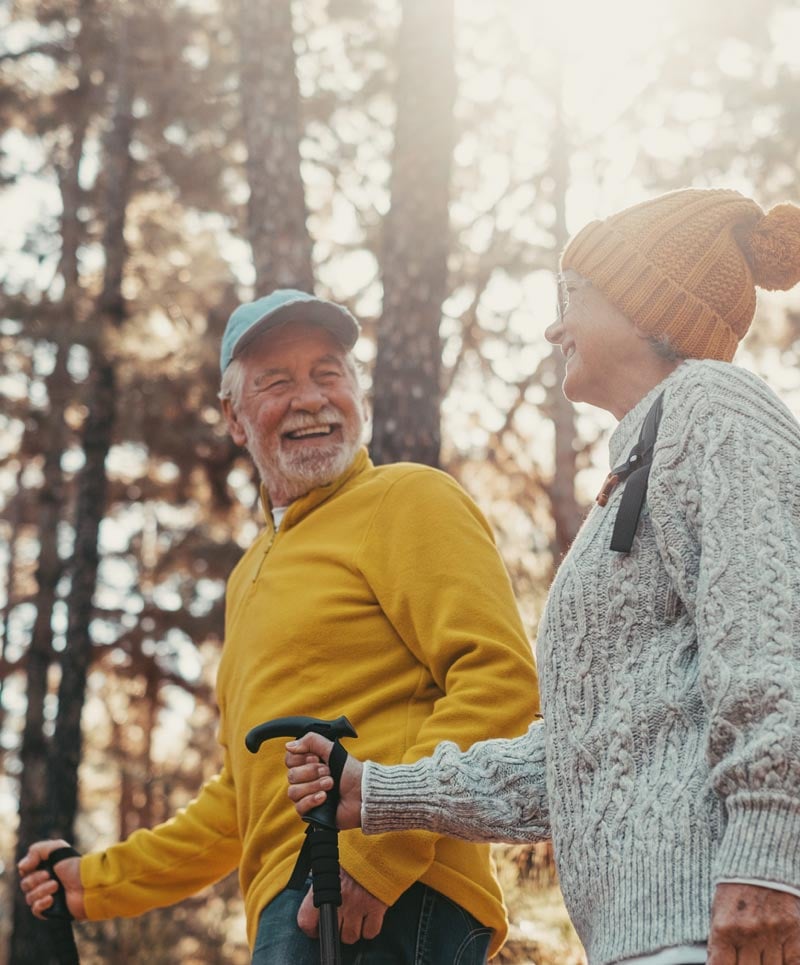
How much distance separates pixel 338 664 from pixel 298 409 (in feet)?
2.81

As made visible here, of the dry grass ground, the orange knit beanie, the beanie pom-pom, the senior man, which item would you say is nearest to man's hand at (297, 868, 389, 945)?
the senior man

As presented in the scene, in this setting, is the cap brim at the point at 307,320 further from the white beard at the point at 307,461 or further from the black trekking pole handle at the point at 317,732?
the black trekking pole handle at the point at 317,732

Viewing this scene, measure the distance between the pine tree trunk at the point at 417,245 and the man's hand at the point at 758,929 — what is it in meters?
3.77

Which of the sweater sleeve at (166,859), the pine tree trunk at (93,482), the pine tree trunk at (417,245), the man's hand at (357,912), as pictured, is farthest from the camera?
the pine tree trunk at (93,482)

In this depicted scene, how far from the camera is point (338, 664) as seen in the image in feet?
9.57

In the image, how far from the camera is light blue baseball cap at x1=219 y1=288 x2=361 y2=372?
11.5 feet

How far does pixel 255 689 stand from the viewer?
300 centimetres

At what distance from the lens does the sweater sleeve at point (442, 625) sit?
2.61 meters

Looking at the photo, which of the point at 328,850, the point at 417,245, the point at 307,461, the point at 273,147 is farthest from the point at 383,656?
the point at 273,147

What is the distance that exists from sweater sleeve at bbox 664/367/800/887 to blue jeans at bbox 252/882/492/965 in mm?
1063

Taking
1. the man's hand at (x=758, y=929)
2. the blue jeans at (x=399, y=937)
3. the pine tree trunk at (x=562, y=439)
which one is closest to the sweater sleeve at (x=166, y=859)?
the blue jeans at (x=399, y=937)

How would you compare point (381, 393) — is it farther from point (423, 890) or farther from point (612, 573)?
point (612, 573)

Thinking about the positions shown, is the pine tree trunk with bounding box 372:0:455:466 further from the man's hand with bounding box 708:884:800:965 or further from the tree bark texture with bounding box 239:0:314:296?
the man's hand with bounding box 708:884:800:965

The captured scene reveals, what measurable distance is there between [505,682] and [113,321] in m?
11.1
